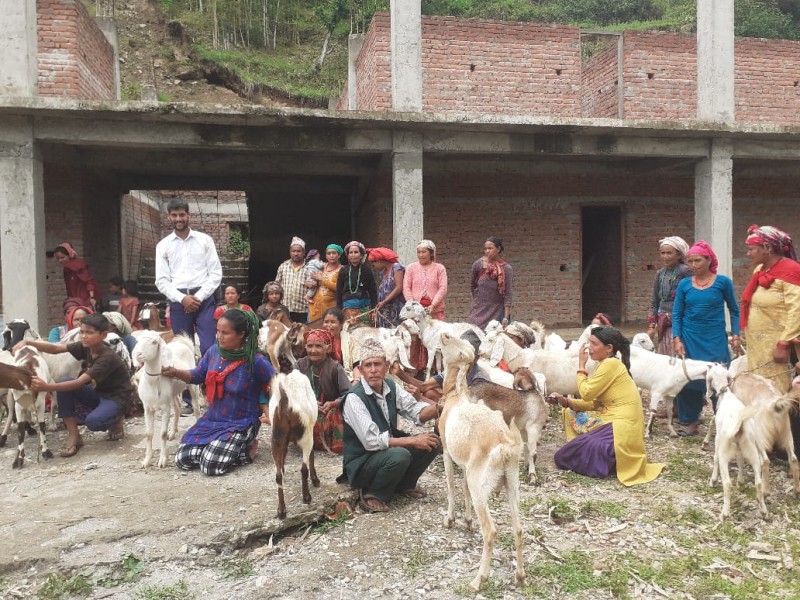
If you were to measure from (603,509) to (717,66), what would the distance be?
7.89 meters

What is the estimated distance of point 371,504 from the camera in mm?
3816

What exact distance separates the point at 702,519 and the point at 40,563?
388 cm

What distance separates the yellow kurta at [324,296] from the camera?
674cm

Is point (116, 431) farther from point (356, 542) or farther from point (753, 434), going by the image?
point (753, 434)

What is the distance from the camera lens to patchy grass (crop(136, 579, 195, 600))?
2928 mm

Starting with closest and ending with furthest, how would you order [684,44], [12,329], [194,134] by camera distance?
[12,329]
[194,134]
[684,44]

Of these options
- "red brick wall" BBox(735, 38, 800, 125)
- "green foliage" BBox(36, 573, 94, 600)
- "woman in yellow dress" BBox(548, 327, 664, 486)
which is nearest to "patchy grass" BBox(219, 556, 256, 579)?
"green foliage" BBox(36, 573, 94, 600)

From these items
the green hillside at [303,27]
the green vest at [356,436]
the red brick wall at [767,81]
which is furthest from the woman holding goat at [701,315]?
the green hillside at [303,27]

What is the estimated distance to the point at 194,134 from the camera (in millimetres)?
7855

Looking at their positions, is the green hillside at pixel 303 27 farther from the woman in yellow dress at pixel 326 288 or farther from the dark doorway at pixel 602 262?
the woman in yellow dress at pixel 326 288

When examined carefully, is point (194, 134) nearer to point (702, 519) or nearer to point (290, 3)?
point (702, 519)

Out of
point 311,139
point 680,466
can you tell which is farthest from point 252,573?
point 311,139

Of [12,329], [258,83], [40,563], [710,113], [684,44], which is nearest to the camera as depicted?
[40,563]

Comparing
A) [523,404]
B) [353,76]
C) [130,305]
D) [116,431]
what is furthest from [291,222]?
[523,404]
